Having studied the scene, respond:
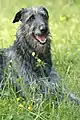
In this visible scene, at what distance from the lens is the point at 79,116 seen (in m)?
7.38

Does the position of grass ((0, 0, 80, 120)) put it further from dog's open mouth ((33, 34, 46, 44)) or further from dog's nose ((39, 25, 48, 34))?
dog's nose ((39, 25, 48, 34))

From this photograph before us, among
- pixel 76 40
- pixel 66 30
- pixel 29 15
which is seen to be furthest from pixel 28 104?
pixel 66 30

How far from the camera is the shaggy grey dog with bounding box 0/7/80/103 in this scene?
8484 millimetres

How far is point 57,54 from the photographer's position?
11414mm

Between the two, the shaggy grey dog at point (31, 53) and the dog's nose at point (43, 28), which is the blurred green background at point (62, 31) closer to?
the shaggy grey dog at point (31, 53)

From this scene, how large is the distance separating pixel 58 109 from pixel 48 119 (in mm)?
215

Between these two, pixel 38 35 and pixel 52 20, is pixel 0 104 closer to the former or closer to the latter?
pixel 38 35

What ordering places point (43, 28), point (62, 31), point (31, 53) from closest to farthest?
point (43, 28) < point (31, 53) < point (62, 31)

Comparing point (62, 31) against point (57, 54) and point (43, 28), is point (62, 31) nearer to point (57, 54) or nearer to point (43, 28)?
point (57, 54)

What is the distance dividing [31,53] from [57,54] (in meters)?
2.67

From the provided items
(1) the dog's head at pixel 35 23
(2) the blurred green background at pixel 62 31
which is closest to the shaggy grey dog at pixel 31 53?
(1) the dog's head at pixel 35 23

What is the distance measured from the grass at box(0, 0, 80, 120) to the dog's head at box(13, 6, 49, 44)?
635 millimetres

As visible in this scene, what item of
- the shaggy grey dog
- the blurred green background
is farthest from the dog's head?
the blurred green background

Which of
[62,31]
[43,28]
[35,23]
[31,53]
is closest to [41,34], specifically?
[43,28]
